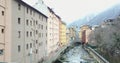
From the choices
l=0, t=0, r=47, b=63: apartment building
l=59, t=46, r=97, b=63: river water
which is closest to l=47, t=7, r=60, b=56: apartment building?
l=59, t=46, r=97, b=63: river water

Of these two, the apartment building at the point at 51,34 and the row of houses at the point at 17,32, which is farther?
the apartment building at the point at 51,34

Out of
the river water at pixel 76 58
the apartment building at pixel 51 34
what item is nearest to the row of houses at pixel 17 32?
the river water at pixel 76 58

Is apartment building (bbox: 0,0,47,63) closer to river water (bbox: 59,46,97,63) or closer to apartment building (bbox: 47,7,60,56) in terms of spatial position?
river water (bbox: 59,46,97,63)

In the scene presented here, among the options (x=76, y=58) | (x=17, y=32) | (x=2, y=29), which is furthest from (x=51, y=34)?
(x=2, y=29)

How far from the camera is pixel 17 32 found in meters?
30.1

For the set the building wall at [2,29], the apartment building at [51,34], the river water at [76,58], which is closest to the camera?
the building wall at [2,29]

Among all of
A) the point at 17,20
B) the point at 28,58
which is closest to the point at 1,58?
the point at 17,20

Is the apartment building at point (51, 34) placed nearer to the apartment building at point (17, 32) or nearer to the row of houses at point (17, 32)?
the row of houses at point (17, 32)

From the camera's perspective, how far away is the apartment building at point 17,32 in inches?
1045

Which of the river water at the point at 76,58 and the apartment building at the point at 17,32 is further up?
the apartment building at the point at 17,32

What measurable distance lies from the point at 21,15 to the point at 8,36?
5537 millimetres

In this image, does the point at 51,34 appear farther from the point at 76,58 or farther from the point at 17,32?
the point at 17,32

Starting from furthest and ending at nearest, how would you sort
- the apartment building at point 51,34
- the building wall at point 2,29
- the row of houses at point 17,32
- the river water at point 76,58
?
the apartment building at point 51,34 < the river water at point 76,58 < the row of houses at point 17,32 < the building wall at point 2,29

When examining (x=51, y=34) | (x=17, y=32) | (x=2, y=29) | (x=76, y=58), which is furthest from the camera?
(x=76, y=58)
